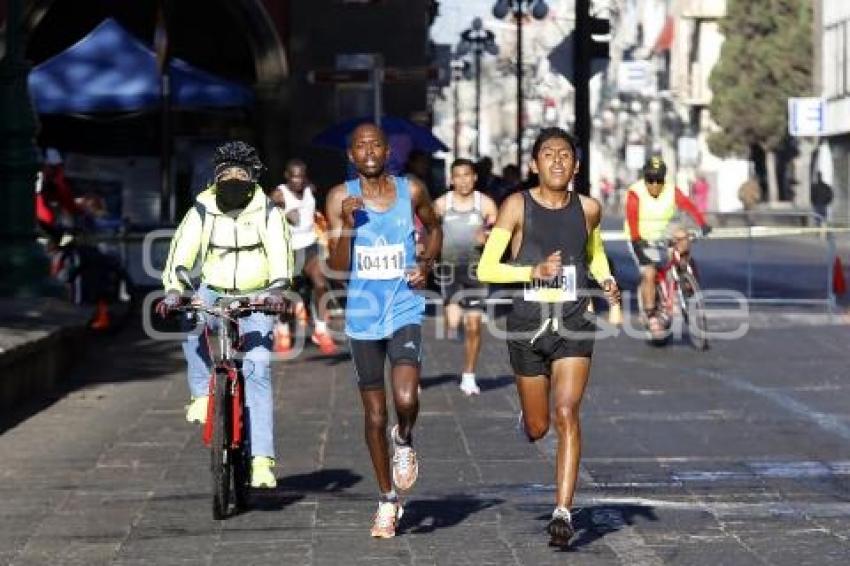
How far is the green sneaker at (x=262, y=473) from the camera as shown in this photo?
10.9 meters

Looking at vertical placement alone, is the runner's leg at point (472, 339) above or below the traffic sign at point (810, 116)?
below

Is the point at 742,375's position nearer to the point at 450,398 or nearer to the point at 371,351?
the point at 450,398

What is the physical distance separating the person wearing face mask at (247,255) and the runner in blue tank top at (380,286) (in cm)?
56

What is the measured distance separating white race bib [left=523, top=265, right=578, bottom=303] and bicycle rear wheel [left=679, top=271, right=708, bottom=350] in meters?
→ 10.8

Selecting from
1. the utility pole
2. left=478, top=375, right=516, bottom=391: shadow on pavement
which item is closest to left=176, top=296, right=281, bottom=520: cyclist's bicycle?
left=478, top=375, right=516, bottom=391: shadow on pavement

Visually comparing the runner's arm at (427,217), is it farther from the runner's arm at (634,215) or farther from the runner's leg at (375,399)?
the runner's arm at (634,215)

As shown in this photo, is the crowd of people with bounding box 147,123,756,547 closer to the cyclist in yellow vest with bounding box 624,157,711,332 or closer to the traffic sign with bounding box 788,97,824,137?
the cyclist in yellow vest with bounding box 624,157,711,332

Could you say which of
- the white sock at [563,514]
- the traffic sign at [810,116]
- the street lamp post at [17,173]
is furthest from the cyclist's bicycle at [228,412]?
the traffic sign at [810,116]

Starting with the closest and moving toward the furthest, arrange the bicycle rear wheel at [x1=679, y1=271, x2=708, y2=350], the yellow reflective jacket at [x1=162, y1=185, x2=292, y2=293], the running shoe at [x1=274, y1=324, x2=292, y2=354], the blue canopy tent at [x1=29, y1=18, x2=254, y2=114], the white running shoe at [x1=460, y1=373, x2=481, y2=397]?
1. the yellow reflective jacket at [x1=162, y1=185, x2=292, y2=293]
2. the white running shoe at [x1=460, y1=373, x2=481, y2=397]
3. the bicycle rear wheel at [x1=679, y1=271, x2=708, y2=350]
4. the running shoe at [x1=274, y1=324, x2=292, y2=354]
5. the blue canopy tent at [x1=29, y1=18, x2=254, y2=114]

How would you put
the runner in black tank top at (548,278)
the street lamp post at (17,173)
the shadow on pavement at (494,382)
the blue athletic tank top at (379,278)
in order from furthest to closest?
the street lamp post at (17,173)
the shadow on pavement at (494,382)
the blue athletic tank top at (379,278)
the runner in black tank top at (548,278)

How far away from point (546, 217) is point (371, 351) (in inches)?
40.3

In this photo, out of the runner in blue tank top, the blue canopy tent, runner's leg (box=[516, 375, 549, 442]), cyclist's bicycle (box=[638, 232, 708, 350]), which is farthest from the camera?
the blue canopy tent

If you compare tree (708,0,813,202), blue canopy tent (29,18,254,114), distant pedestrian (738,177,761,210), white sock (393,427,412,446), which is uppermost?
tree (708,0,813,202)

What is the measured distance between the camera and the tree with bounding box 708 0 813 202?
83.9 meters
